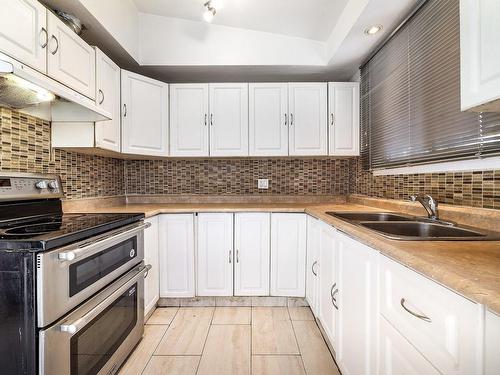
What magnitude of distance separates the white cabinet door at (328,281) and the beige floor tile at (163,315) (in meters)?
1.15

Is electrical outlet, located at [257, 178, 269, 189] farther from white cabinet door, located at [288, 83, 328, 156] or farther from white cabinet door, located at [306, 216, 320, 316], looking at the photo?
white cabinet door, located at [306, 216, 320, 316]

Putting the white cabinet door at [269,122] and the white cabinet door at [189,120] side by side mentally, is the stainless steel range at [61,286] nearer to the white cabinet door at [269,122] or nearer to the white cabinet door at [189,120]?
the white cabinet door at [189,120]

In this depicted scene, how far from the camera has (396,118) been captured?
75.4 inches

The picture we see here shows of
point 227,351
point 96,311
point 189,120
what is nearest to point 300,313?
point 227,351

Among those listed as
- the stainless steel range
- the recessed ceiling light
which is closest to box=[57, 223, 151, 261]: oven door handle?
the stainless steel range

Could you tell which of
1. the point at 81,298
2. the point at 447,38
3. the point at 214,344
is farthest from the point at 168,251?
the point at 447,38

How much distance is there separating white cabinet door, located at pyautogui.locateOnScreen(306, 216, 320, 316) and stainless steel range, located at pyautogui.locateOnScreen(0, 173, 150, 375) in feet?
3.95

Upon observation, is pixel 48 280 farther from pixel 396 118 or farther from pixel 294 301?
pixel 396 118

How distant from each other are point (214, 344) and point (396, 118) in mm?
1984

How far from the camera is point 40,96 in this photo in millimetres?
1389

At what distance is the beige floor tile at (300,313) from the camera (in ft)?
6.89

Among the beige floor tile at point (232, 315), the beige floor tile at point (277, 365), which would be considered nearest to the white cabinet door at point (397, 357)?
the beige floor tile at point (277, 365)

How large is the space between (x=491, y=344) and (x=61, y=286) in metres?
1.26

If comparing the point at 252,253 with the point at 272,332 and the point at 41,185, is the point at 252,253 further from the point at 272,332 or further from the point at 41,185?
the point at 41,185
